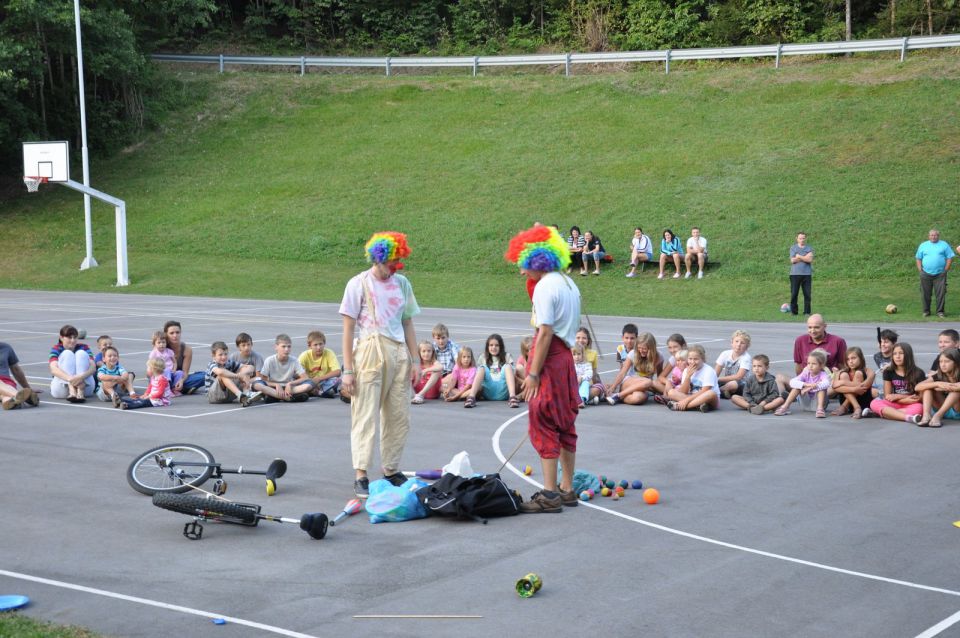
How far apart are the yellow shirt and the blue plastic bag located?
6761mm

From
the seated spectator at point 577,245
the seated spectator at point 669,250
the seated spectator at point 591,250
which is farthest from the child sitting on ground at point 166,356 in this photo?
the seated spectator at point 591,250

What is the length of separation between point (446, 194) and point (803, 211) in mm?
14422

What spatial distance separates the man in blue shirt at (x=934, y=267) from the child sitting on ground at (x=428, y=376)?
15.0 meters

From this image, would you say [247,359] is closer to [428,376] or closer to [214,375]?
[214,375]

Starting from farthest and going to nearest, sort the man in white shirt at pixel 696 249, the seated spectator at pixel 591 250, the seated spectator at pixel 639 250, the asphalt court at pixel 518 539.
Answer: the seated spectator at pixel 591 250, the seated spectator at pixel 639 250, the man in white shirt at pixel 696 249, the asphalt court at pixel 518 539

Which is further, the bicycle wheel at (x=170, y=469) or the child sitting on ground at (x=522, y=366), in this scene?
the child sitting on ground at (x=522, y=366)

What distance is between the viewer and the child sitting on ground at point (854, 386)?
45.0 ft

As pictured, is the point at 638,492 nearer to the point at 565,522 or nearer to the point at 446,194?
the point at 565,522

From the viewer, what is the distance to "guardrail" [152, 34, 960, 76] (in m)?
45.8

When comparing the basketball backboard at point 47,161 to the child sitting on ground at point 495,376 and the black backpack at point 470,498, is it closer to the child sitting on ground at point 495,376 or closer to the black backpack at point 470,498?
the child sitting on ground at point 495,376

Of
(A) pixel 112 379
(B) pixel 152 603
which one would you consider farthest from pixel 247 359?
(B) pixel 152 603

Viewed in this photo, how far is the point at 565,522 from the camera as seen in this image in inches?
344

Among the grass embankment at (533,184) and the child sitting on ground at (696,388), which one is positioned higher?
the grass embankment at (533,184)

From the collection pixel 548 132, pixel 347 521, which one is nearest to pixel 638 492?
pixel 347 521
